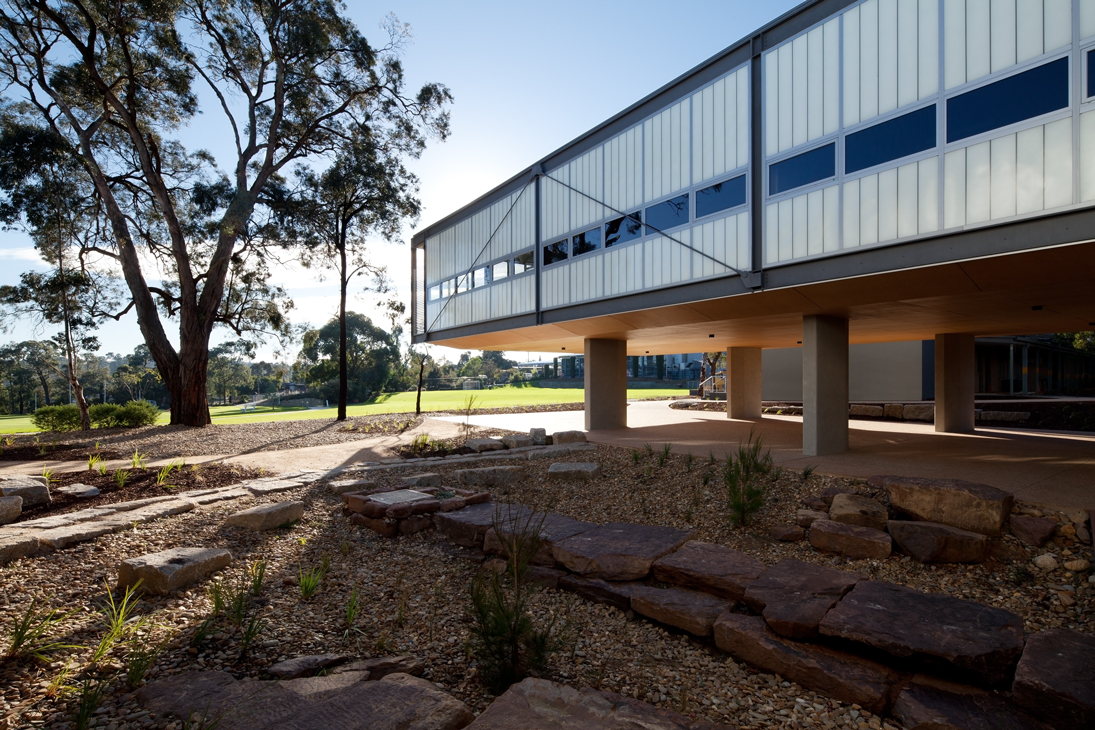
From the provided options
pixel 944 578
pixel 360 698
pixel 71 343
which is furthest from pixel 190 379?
pixel 944 578

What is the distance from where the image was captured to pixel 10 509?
18.0 feet

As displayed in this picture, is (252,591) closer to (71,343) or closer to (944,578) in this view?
(944,578)

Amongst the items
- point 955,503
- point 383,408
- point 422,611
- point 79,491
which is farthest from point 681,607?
point 383,408

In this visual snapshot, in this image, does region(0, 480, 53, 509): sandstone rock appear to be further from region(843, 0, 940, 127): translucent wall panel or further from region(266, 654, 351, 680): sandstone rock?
region(843, 0, 940, 127): translucent wall panel

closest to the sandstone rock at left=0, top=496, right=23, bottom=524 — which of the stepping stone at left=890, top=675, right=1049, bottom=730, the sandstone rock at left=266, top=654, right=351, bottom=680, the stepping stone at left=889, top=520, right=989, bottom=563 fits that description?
the sandstone rock at left=266, top=654, right=351, bottom=680

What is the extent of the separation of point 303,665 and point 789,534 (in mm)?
4015

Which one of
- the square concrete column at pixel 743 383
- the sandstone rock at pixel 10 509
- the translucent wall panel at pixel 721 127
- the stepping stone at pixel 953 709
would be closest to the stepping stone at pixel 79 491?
the sandstone rock at pixel 10 509

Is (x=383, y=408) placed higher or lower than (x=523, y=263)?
lower

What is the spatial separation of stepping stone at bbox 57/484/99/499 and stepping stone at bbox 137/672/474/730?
5.31 meters

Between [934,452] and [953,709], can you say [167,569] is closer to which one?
[953,709]

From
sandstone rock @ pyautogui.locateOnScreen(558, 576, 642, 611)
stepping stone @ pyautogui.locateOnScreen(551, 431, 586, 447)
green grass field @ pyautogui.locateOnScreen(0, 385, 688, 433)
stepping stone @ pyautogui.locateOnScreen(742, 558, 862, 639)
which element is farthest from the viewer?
green grass field @ pyautogui.locateOnScreen(0, 385, 688, 433)

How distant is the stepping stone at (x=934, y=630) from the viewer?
283cm

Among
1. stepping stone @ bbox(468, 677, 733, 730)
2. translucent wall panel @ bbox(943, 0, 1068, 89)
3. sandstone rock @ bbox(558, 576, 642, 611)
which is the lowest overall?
sandstone rock @ bbox(558, 576, 642, 611)

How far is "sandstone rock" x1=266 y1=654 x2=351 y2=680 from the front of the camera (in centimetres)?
291
